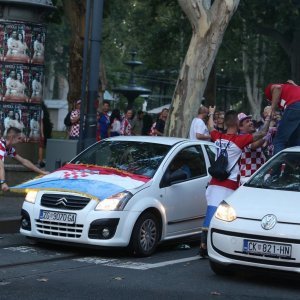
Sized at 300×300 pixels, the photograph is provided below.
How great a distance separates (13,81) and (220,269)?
884cm

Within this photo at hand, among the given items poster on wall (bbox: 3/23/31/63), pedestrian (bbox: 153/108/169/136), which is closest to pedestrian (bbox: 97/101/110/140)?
pedestrian (bbox: 153/108/169/136)

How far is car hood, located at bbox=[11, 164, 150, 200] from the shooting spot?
431 inches

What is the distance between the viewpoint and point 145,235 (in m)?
11.1

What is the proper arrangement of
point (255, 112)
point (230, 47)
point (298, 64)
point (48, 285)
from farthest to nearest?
point (255, 112) < point (230, 47) < point (298, 64) < point (48, 285)

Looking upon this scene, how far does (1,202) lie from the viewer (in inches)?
589

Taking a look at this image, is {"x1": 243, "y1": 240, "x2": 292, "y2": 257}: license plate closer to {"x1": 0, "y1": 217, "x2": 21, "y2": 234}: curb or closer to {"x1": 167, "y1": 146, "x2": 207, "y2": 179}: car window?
{"x1": 167, "y1": 146, "x2": 207, "y2": 179}: car window

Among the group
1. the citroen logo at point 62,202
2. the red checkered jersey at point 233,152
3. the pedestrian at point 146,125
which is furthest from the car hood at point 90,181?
the pedestrian at point 146,125

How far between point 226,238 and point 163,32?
27586 millimetres

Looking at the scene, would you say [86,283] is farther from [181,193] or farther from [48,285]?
[181,193]

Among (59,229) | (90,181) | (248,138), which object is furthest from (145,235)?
(248,138)

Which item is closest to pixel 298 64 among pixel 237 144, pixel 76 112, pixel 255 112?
pixel 76 112

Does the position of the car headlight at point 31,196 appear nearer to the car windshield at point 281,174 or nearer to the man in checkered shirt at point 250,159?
the car windshield at point 281,174

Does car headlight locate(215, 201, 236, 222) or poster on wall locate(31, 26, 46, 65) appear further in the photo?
poster on wall locate(31, 26, 46, 65)

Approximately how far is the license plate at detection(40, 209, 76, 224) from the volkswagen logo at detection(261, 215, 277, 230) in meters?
2.73
